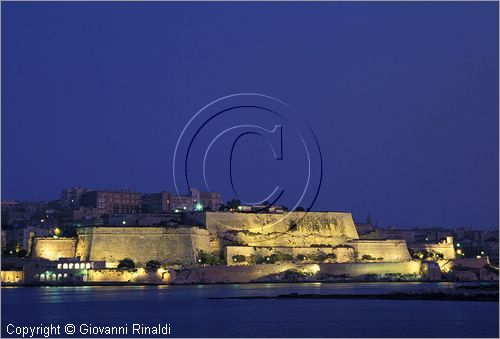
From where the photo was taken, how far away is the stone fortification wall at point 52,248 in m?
56.4

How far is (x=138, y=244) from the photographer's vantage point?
2250 inches

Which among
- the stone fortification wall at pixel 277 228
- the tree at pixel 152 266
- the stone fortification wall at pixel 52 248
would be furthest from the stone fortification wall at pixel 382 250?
the stone fortification wall at pixel 52 248

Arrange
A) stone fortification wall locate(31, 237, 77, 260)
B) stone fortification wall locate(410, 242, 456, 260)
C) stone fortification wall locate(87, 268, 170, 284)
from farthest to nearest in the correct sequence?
stone fortification wall locate(410, 242, 456, 260) → stone fortification wall locate(31, 237, 77, 260) → stone fortification wall locate(87, 268, 170, 284)

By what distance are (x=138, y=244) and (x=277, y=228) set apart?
9.27 meters

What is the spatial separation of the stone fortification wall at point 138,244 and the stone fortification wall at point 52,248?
42cm

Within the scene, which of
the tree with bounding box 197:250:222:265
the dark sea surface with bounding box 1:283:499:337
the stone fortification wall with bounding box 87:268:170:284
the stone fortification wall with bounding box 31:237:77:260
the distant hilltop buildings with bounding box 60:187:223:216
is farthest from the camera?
the distant hilltop buildings with bounding box 60:187:223:216

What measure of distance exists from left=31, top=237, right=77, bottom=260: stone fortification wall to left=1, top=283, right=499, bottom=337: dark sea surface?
33.4 ft

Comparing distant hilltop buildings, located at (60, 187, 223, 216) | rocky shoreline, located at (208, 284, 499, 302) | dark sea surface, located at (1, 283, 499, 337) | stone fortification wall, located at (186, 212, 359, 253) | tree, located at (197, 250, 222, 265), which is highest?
distant hilltop buildings, located at (60, 187, 223, 216)

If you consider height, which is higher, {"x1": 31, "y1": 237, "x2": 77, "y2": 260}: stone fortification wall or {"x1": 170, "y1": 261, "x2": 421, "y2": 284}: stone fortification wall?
{"x1": 31, "y1": 237, "x2": 77, "y2": 260}: stone fortification wall

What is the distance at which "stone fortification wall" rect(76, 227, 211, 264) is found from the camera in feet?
186

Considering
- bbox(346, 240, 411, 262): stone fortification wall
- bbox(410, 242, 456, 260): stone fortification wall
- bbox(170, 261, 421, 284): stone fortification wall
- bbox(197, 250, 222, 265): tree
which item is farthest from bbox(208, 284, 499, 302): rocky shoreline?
bbox(410, 242, 456, 260): stone fortification wall

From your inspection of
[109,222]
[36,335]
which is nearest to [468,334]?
[36,335]

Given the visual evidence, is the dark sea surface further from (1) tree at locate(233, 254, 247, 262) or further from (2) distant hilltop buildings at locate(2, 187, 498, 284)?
(1) tree at locate(233, 254, 247, 262)

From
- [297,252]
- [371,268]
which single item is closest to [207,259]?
[297,252]
